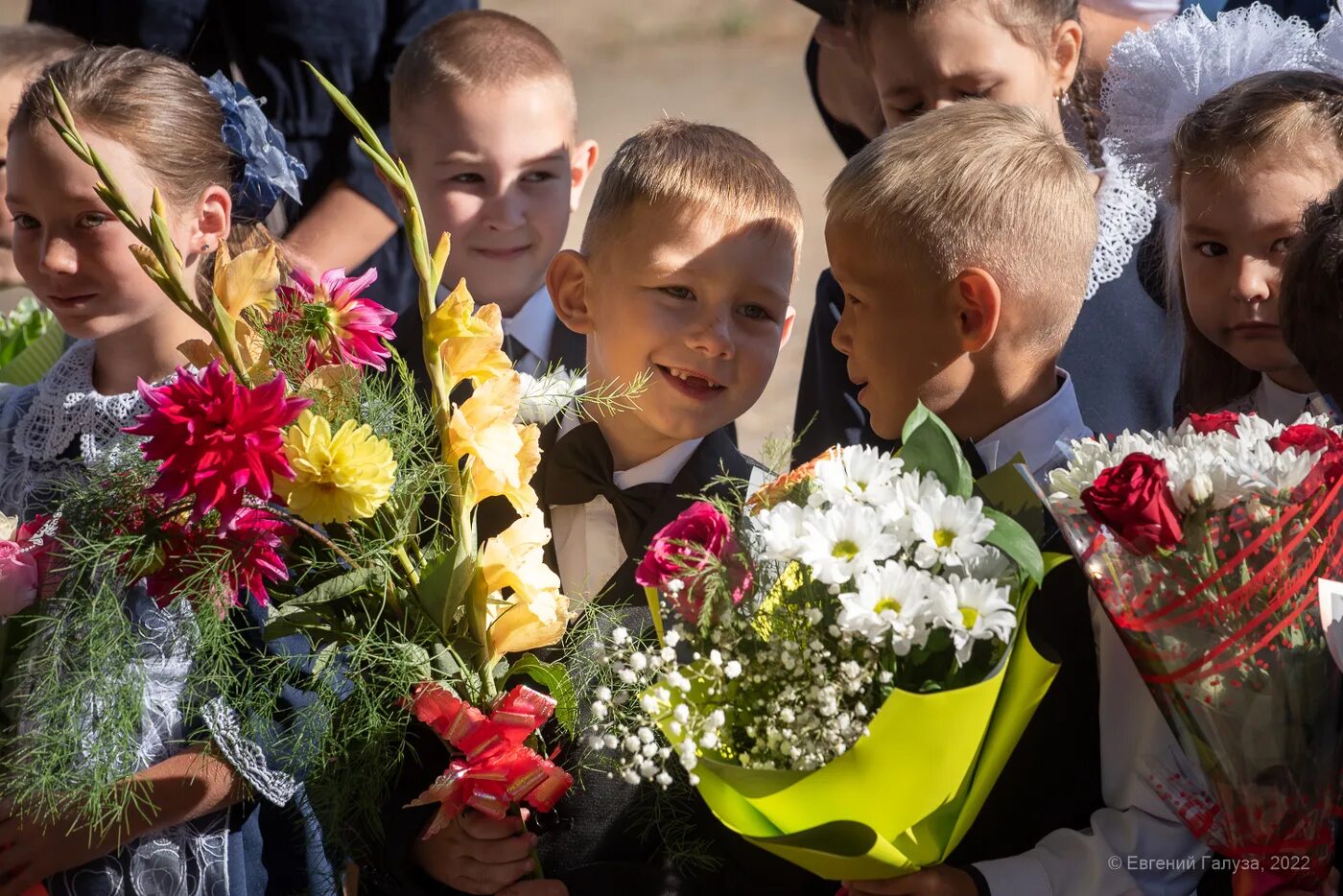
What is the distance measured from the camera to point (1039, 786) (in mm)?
2010

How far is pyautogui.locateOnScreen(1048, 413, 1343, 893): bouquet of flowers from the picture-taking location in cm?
172

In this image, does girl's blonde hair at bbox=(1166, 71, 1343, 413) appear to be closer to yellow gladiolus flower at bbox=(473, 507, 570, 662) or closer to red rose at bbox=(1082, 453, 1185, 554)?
red rose at bbox=(1082, 453, 1185, 554)

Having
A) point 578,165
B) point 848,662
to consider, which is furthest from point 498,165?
point 848,662

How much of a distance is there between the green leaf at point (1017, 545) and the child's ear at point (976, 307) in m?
0.66

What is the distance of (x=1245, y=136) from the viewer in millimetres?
2602

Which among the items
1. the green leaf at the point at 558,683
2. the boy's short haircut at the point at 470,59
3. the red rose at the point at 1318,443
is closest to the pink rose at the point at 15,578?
the green leaf at the point at 558,683

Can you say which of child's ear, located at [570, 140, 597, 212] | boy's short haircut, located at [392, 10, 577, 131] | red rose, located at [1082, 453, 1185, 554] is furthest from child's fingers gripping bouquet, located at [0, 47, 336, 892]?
red rose, located at [1082, 453, 1185, 554]

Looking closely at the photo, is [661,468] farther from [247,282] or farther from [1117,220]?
[1117,220]

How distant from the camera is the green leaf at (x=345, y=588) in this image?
72.4 inches

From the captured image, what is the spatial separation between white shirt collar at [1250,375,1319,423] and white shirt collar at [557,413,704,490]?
1031 millimetres

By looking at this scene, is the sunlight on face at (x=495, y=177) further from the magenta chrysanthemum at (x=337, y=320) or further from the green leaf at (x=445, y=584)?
the green leaf at (x=445, y=584)

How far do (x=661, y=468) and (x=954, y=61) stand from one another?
1032 mm

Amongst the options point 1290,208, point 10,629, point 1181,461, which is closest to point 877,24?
point 1290,208

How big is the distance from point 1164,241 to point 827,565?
5.53 ft
